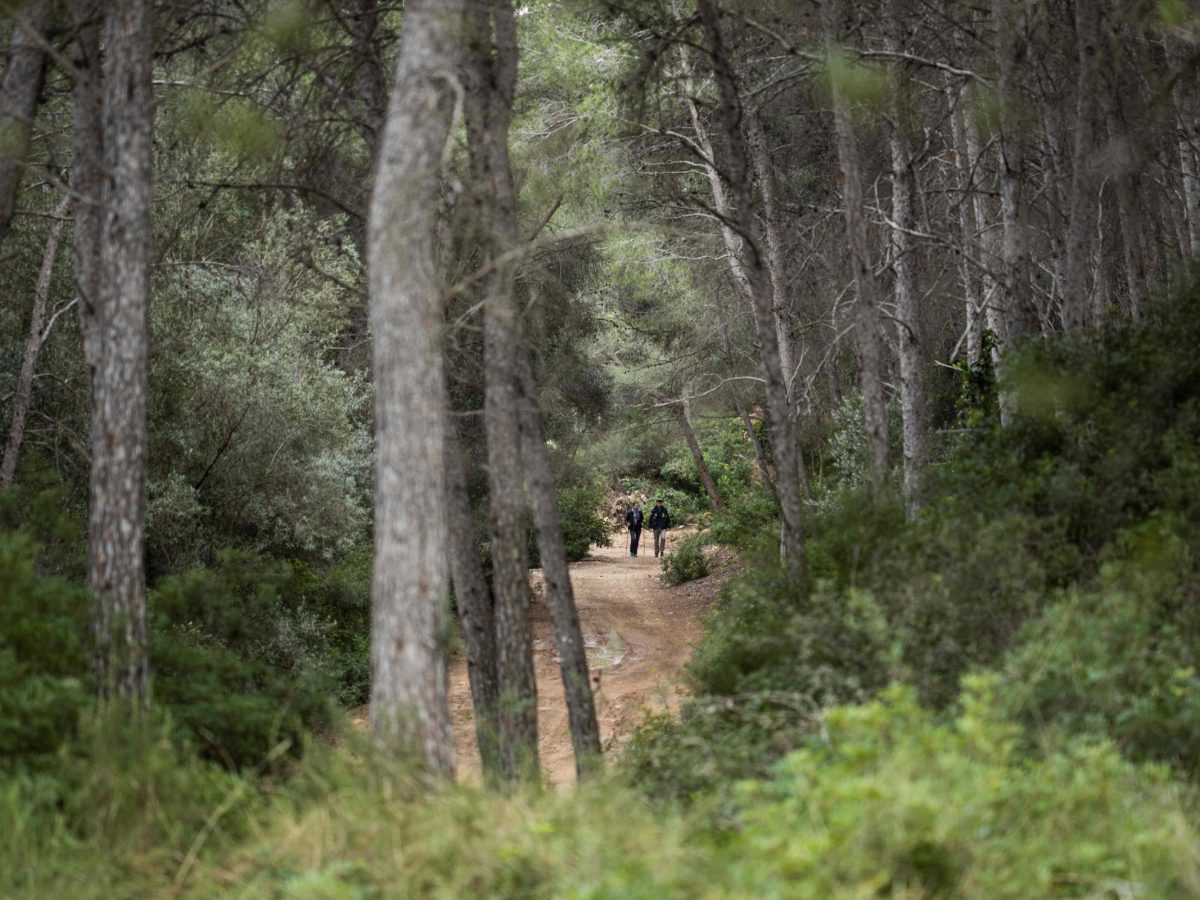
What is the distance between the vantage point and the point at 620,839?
17.8 feet

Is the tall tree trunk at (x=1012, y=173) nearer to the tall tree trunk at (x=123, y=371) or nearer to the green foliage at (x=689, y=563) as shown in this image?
the tall tree trunk at (x=123, y=371)

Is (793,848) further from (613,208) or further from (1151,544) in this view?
(613,208)

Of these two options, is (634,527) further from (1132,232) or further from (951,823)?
(951,823)

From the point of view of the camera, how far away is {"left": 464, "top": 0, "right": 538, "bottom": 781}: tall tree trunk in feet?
34.8

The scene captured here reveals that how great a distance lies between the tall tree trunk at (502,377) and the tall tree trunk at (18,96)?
3546 mm

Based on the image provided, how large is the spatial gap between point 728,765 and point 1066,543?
3986 mm

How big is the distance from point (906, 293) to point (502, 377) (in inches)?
358

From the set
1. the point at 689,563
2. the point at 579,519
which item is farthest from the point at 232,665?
the point at 579,519

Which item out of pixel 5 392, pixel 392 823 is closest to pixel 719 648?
pixel 392 823

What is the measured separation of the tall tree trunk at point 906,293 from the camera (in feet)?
50.4

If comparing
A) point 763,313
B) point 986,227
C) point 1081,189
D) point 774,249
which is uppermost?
point 774,249

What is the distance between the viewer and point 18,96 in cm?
1087

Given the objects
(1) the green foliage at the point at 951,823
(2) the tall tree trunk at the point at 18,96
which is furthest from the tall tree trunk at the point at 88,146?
(1) the green foliage at the point at 951,823

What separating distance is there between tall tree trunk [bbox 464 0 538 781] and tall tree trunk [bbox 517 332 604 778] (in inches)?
14.5
